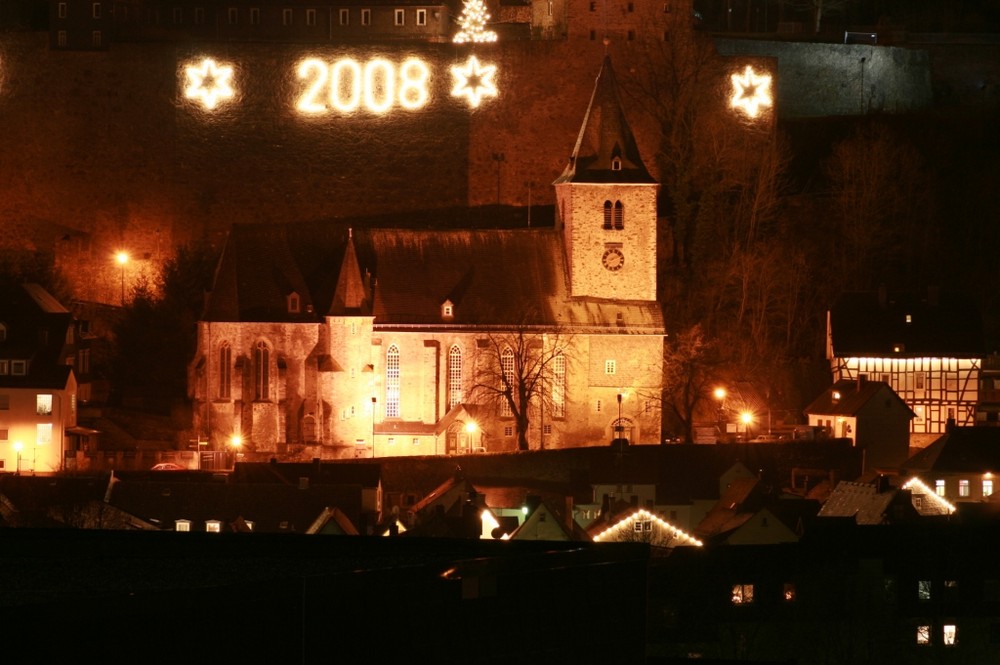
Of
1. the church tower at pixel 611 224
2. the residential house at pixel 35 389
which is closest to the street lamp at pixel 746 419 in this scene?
the church tower at pixel 611 224

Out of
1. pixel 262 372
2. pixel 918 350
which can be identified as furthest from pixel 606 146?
pixel 262 372

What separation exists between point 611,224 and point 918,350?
→ 900 centimetres

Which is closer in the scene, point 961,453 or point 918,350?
point 961,453

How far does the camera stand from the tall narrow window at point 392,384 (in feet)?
205

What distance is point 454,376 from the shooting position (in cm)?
6288

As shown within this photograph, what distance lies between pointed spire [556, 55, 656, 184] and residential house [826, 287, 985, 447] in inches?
272

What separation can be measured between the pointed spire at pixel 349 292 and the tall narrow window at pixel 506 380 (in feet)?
13.2

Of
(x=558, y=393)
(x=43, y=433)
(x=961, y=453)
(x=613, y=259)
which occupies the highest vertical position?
(x=613, y=259)

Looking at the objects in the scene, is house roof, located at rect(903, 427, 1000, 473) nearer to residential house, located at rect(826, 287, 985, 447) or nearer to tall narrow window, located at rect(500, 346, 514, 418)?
residential house, located at rect(826, 287, 985, 447)

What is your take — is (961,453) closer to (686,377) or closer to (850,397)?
(850,397)

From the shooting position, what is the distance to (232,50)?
69.9 m

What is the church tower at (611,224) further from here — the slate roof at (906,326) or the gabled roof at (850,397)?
the slate roof at (906,326)

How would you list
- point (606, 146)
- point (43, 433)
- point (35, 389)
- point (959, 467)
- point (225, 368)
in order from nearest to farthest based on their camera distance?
point (959, 467) → point (43, 433) → point (35, 389) → point (225, 368) → point (606, 146)

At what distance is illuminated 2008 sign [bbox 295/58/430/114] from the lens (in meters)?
69.6
